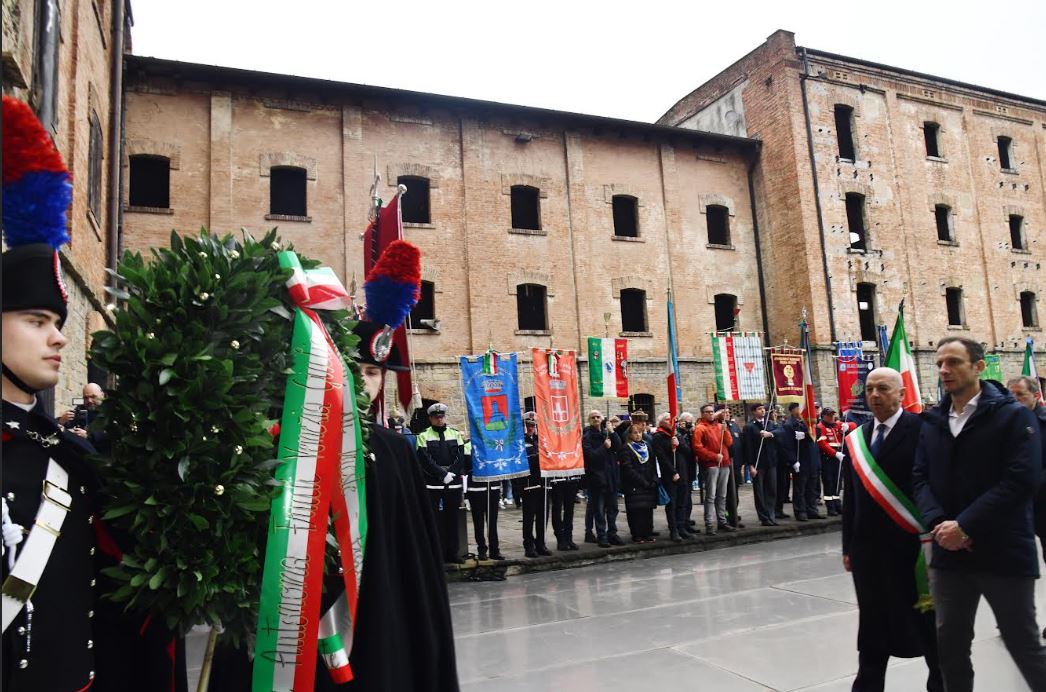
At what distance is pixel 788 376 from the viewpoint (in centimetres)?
1686

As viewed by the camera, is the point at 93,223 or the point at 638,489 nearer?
the point at 638,489

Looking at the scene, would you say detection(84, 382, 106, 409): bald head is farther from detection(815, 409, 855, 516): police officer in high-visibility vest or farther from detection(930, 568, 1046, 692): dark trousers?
detection(815, 409, 855, 516): police officer in high-visibility vest

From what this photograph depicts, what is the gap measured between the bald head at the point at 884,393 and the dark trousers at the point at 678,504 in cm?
697

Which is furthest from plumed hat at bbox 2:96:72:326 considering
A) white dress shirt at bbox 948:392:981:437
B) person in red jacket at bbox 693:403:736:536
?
person in red jacket at bbox 693:403:736:536

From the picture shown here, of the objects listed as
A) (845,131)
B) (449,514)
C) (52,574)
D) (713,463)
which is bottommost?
(449,514)

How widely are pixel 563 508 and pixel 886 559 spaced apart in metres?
6.94

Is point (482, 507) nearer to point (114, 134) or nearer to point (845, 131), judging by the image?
point (114, 134)

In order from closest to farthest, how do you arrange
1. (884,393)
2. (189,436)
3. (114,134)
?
1. (189,436)
2. (884,393)
3. (114,134)

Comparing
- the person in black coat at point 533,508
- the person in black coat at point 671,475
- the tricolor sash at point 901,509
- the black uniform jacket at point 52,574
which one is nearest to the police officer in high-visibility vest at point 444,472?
the person in black coat at point 533,508

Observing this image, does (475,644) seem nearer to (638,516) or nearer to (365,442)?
(365,442)

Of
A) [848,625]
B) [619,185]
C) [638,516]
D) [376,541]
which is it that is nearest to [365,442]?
[376,541]

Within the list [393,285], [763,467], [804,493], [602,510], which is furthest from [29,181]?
[804,493]

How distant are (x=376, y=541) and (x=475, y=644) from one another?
3625mm

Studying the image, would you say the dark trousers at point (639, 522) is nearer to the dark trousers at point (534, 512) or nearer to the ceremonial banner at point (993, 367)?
the dark trousers at point (534, 512)
